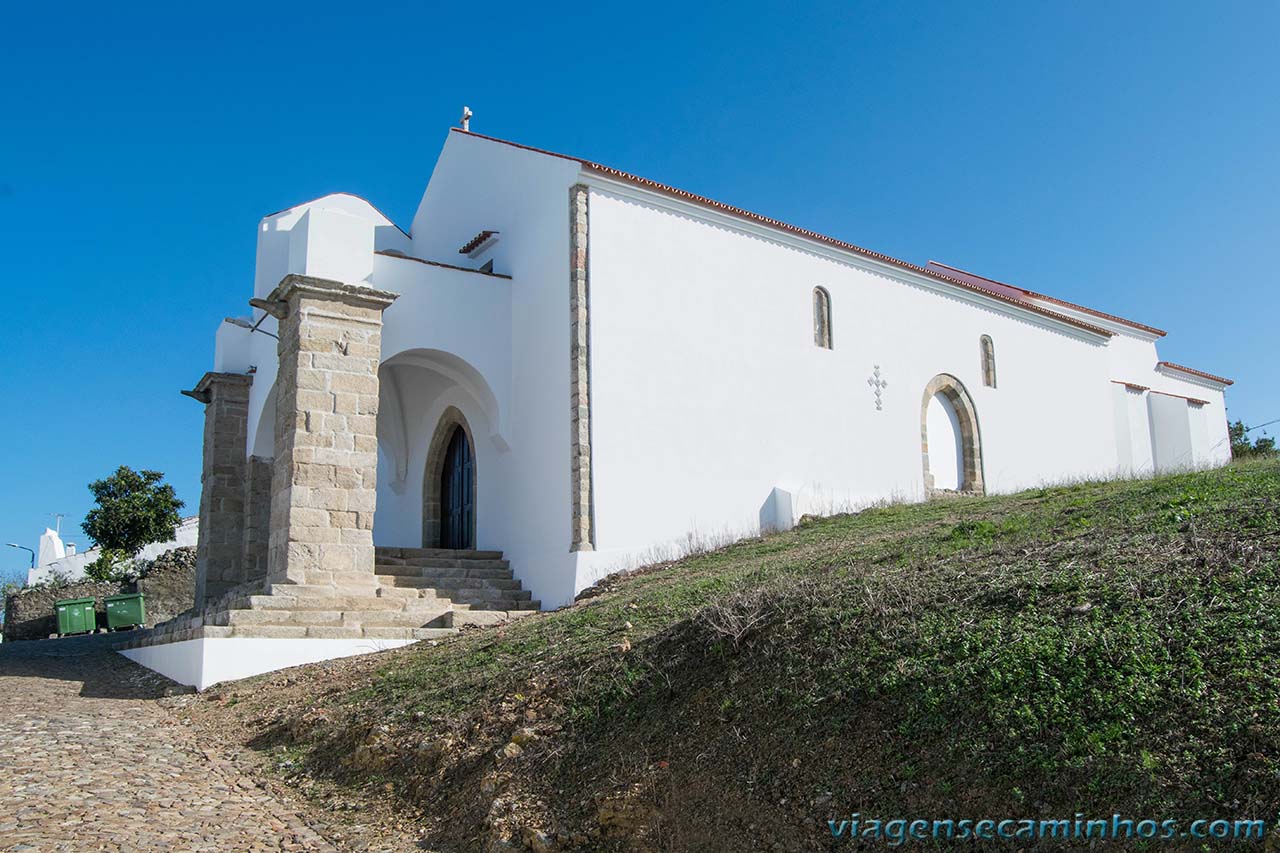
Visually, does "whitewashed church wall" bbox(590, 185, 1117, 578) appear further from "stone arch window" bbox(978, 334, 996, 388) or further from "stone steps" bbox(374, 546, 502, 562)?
"stone steps" bbox(374, 546, 502, 562)

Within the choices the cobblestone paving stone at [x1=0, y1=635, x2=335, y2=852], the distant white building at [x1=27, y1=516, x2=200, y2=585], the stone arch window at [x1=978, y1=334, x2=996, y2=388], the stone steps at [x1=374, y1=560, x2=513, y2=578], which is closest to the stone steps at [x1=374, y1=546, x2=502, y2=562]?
the stone steps at [x1=374, y1=560, x2=513, y2=578]

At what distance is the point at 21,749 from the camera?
24.3 feet

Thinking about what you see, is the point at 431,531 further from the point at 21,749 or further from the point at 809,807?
the point at 809,807

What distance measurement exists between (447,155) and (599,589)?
9088 mm

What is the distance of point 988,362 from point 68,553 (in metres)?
41.0

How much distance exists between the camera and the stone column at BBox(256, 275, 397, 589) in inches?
460

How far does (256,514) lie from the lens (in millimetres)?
16422

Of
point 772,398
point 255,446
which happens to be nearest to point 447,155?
point 255,446

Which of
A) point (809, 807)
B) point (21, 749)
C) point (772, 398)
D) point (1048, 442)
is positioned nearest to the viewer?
point (809, 807)

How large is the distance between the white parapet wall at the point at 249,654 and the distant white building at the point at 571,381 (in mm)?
1132

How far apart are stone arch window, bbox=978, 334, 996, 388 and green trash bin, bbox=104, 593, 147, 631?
686 inches

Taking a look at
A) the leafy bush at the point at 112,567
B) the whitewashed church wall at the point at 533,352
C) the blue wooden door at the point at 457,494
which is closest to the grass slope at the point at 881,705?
the whitewashed church wall at the point at 533,352

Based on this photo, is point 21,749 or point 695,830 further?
point 21,749

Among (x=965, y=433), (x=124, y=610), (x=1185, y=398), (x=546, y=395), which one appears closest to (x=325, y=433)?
(x=546, y=395)
